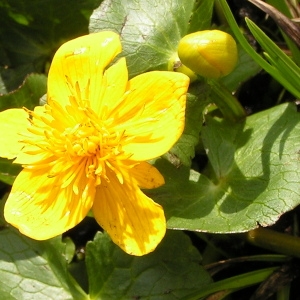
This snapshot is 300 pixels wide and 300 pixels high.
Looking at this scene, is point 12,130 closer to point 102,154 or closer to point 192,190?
point 102,154

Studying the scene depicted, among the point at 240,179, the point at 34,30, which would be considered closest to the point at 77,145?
the point at 240,179

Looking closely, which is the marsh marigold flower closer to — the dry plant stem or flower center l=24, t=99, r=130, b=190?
flower center l=24, t=99, r=130, b=190

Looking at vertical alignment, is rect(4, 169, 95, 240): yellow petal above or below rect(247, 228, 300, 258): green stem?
above

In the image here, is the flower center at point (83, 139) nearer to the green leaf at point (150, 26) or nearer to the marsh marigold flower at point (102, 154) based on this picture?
the marsh marigold flower at point (102, 154)

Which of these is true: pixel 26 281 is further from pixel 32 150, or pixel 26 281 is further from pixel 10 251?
pixel 32 150

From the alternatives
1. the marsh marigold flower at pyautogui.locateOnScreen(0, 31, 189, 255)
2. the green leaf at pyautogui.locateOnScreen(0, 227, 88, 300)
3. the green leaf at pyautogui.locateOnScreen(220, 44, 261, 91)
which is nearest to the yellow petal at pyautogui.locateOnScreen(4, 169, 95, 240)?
the marsh marigold flower at pyautogui.locateOnScreen(0, 31, 189, 255)

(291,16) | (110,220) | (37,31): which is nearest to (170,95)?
(110,220)
